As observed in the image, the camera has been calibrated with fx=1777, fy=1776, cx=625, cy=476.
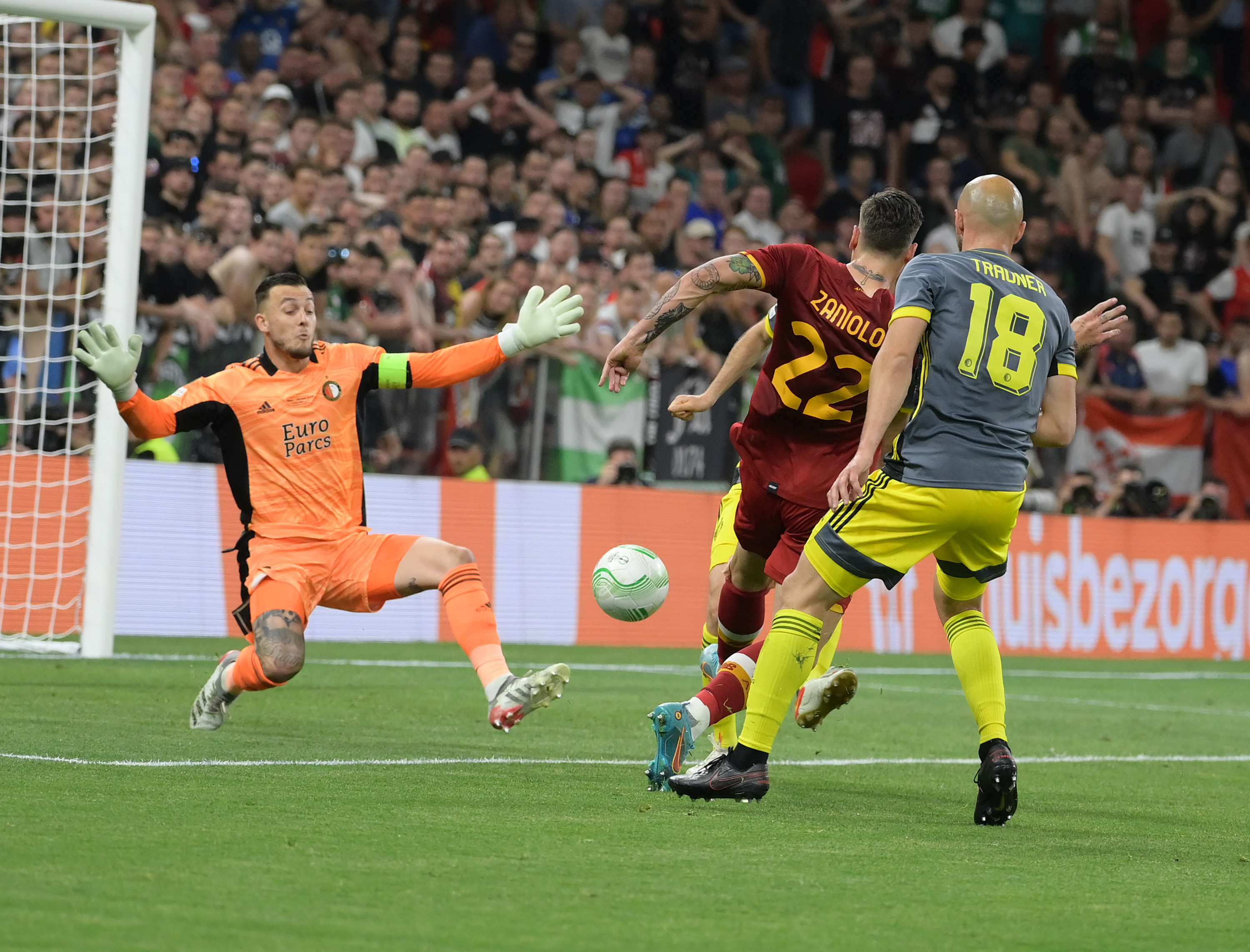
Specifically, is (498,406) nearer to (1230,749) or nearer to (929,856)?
(1230,749)

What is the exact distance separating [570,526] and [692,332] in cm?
231

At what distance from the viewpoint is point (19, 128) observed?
1255cm

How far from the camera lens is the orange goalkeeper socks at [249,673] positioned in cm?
743

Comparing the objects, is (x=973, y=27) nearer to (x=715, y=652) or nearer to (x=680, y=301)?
(x=715, y=652)

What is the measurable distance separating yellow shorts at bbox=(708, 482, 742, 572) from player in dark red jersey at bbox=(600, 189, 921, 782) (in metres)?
0.47

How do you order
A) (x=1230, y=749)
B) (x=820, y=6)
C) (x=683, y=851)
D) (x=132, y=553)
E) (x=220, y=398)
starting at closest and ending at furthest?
(x=683, y=851), (x=220, y=398), (x=1230, y=749), (x=132, y=553), (x=820, y=6)

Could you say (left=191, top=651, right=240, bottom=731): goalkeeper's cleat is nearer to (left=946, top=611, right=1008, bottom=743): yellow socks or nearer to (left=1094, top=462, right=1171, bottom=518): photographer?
(left=946, top=611, right=1008, bottom=743): yellow socks

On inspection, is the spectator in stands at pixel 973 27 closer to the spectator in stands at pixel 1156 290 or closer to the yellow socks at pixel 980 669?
the spectator in stands at pixel 1156 290

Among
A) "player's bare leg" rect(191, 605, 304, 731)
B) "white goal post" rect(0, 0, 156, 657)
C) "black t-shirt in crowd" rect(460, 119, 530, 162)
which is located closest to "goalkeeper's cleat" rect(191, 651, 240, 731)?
"player's bare leg" rect(191, 605, 304, 731)

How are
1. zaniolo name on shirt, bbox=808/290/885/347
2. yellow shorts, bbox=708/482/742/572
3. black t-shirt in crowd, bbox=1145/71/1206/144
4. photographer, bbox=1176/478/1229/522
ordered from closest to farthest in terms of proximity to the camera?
1. zaniolo name on shirt, bbox=808/290/885/347
2. yellow shorts, bbox=708/482/742/572
3. photographer, bbox=1176/478/1229/522
4. black t-shirt in crowd, bbox=1145/71/1206/144

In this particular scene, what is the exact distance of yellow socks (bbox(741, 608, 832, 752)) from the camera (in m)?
6.19

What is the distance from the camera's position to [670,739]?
642cm

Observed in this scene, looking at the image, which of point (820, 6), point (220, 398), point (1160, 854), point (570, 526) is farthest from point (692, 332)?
point (1160, 854)

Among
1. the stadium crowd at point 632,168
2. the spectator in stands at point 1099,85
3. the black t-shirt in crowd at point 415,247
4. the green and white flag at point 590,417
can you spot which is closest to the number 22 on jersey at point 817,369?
the stadium crowd at point 632,168
